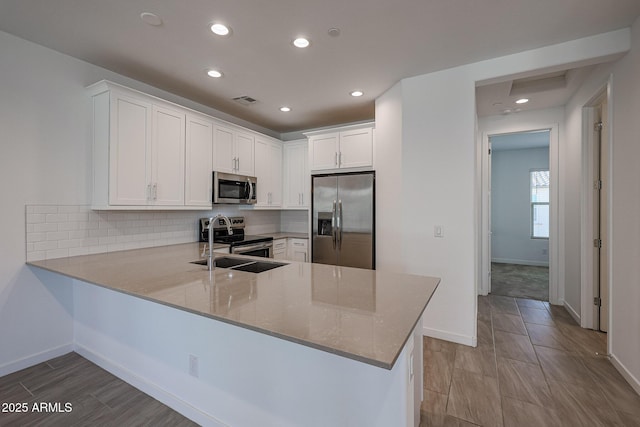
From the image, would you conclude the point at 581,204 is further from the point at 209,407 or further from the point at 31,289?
the point at 31,289

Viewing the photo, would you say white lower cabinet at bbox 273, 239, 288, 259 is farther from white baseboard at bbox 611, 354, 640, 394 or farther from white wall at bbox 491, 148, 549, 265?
white wall at bbox 491, 148, 549, 265

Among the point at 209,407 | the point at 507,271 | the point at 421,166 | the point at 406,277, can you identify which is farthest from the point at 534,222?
the point at 209,407

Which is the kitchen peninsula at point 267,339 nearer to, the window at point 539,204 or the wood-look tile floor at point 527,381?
the wood-look tile floor at point 527,381

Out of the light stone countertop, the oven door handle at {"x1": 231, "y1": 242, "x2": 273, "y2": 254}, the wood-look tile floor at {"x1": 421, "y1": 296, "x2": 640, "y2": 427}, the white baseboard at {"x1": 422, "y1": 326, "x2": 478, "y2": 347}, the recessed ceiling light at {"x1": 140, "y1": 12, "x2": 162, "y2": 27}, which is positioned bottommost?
the wood-look tile floor at {"x1": 421, "y1": 296, "x2": 640, "y2": 427}

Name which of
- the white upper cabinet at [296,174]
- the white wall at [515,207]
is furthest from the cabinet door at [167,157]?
the white wall at [515,207]

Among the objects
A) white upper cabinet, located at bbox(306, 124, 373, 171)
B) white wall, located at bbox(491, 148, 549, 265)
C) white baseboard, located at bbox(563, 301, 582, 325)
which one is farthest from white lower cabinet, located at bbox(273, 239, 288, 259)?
white wall, located at bbox(491, 148, 549, 265)

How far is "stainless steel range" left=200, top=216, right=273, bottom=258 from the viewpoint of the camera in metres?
3.56

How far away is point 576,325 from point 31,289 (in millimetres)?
Result: 5442

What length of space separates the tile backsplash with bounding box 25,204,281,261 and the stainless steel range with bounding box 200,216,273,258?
0.12 metres

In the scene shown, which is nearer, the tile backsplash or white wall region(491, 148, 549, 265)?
the tile backsplash

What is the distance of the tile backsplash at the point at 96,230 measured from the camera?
2.45m

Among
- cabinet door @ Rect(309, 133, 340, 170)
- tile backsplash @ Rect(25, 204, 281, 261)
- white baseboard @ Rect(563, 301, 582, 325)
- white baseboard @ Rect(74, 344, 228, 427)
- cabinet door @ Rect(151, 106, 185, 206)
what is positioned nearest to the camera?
white baseboard @ Rect(74, 344, 228, 427)

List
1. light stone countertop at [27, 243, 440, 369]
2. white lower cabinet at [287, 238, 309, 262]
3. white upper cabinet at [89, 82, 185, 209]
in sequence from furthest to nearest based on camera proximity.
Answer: white lower cabinet at [287, 238, 309, 262] < white upper cabinet at [89, 82, 185, 209] < light stone countertop at [27, 243, 440, 369]

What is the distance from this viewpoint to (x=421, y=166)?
9.78 feet
